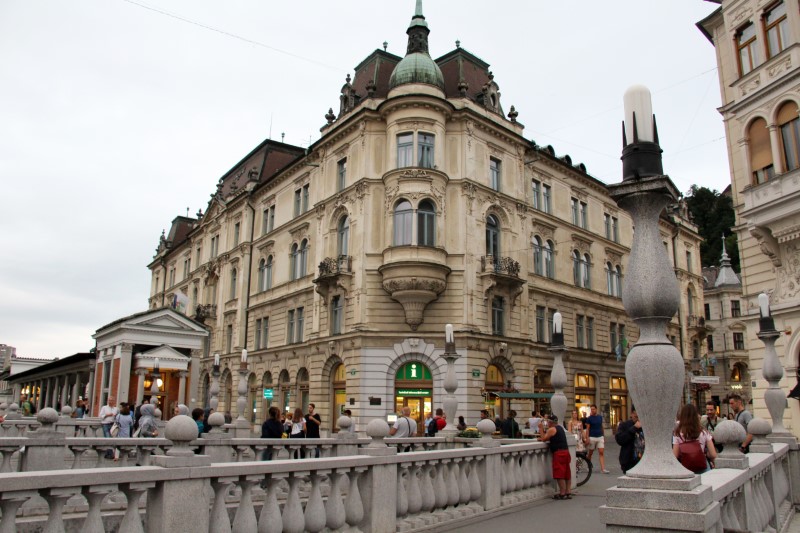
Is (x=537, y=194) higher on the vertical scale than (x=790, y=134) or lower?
higher

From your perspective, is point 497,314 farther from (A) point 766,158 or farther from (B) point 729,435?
(B) point 729,435

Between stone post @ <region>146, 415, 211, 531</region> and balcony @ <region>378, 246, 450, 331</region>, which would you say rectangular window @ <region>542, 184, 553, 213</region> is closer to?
balcony @ <region>378, 246, 450, 331</region>

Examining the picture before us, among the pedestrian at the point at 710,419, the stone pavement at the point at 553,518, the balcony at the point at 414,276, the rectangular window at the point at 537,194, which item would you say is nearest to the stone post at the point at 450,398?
the stone pavement at the point at 553,518

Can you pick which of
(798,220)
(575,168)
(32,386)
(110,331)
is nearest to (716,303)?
(575,168)

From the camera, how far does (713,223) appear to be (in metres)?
74.7

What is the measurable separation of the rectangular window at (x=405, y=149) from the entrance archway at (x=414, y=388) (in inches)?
399

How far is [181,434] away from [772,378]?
1233cm

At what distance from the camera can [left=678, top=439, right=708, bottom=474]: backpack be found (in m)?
7.19

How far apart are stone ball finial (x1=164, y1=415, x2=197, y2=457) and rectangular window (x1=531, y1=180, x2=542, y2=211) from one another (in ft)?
106

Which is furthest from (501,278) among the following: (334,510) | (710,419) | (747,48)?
(334,510)

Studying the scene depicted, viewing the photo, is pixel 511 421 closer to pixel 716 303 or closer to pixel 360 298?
pixel 360 298

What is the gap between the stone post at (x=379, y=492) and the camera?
7402mm

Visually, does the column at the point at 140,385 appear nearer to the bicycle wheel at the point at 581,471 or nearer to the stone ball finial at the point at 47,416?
the stone ball finial at the point at 47,416

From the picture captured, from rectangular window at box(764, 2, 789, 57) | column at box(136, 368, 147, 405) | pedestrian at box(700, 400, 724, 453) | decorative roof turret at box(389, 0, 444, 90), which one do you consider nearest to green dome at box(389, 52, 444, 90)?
decorative roof turret at box(389, 0, 444, 90)
